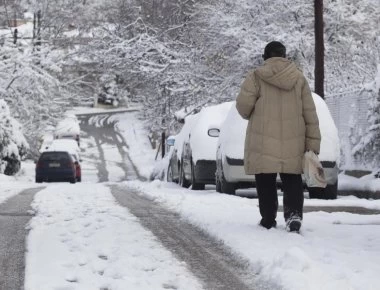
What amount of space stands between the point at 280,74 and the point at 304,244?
1573 mm

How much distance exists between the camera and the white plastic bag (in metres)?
6.02

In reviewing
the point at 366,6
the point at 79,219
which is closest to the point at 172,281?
the point at 79,219

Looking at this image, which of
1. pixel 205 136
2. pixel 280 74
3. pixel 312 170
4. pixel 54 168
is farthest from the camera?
pixel 54 168

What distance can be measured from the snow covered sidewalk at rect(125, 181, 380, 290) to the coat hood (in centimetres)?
133

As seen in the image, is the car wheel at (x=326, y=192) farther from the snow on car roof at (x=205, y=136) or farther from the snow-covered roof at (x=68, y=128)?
the snow-covered roof at (x=68, y=128)

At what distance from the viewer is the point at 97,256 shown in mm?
5129

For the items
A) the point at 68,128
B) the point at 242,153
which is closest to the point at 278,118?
the point at 242,153

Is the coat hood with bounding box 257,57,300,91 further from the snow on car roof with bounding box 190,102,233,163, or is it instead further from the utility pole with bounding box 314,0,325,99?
the utility pole with bounding box 314,0,325,99

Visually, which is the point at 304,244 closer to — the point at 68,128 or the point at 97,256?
the point at 97,256

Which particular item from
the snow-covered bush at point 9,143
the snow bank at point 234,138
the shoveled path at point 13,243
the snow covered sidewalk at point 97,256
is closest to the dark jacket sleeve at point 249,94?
the snow covered sidewalk at point 97,256

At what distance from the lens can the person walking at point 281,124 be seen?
20.1ft

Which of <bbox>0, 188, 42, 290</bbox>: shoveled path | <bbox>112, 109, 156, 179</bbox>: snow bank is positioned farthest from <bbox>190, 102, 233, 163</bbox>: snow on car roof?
<bbox>112, 109, 156, 179</bbox>: snow bank

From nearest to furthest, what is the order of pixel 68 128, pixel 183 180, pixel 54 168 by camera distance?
1. pixel 183 180
2. pixel 54 168
3. pixel 68 128

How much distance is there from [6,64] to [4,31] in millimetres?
3066
